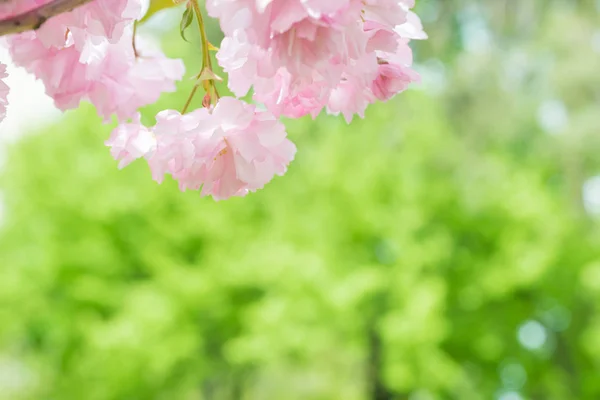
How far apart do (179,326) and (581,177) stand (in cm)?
608

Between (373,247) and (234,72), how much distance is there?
9665 mm

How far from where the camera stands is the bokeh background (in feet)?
31.5

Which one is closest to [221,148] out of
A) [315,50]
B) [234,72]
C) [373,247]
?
[234,72]

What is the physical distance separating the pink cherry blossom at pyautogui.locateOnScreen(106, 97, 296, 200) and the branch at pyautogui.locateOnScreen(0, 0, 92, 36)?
189 mm

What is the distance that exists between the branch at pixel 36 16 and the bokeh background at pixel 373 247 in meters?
8.48

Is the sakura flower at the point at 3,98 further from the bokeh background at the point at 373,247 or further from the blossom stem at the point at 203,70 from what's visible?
the bokeh background at the point at 373,247

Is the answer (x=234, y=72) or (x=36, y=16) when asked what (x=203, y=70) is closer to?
(x=234, y=72)

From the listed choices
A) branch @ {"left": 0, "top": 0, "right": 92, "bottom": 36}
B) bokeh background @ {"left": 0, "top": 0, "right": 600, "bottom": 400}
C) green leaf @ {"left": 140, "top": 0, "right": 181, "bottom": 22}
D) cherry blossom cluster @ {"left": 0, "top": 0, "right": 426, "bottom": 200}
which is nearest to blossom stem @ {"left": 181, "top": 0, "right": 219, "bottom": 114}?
cherry blossom cluster @ {"left": 0, "top": 0, "right": 426, "bottom": 200}

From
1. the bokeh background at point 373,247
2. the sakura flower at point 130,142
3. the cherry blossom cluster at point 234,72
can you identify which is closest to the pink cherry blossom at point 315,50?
the cherry blossom cluster at point 234,72

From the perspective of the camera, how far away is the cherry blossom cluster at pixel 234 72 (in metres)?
0.63

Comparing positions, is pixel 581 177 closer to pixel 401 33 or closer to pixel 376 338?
pixel 376 338

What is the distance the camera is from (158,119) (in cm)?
79

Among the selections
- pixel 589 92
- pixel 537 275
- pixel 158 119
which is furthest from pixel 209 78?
pixel 589 92

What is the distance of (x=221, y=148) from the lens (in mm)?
788
